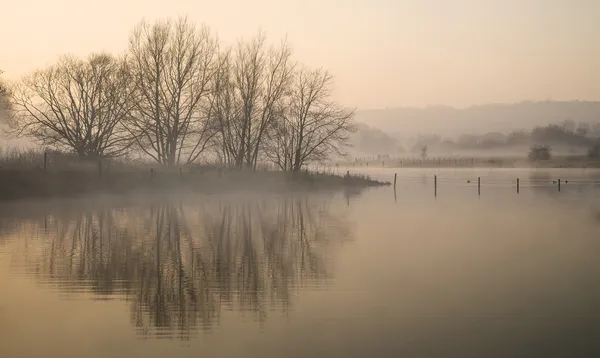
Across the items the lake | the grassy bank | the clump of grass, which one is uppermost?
the clump of grass

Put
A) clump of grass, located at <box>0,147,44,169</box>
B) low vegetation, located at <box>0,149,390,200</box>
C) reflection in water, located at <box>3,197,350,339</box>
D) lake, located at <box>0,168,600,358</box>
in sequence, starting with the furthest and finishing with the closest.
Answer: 1. clump of grass, located at <box>0,147,44,169</box>
2. low vegetation, located at <box>0,149,390,200</box>
3. reflection in water, located at <box>3,197,350,339</box>
4. lake, located at <box>0,168,600,358</box>

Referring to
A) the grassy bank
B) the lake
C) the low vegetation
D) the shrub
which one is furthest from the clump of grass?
the shrub

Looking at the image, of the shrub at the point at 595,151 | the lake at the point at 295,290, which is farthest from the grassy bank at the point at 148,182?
the shrub at the point at 595,151

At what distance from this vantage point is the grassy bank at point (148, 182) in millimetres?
38625

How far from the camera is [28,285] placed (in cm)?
1326

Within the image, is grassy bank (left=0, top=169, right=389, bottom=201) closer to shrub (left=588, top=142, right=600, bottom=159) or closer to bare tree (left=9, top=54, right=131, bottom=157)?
bare tree (left=9, top=54, right=131, bottom=157)

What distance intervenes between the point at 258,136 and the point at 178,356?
50.1m

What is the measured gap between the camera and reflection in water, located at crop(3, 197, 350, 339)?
37.9 feet

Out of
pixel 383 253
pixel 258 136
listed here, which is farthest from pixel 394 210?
pixel 258 136

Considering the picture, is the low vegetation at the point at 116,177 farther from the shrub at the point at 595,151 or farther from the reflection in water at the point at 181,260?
the shrub at the point at 595,151

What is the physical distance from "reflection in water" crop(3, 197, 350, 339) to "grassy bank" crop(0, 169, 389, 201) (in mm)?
10648

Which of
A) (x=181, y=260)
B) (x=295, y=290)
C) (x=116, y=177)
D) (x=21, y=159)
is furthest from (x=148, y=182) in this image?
(x=295, y=290)

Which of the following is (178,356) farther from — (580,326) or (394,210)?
(394,210)

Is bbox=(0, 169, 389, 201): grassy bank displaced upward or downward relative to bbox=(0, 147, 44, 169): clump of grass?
downward
